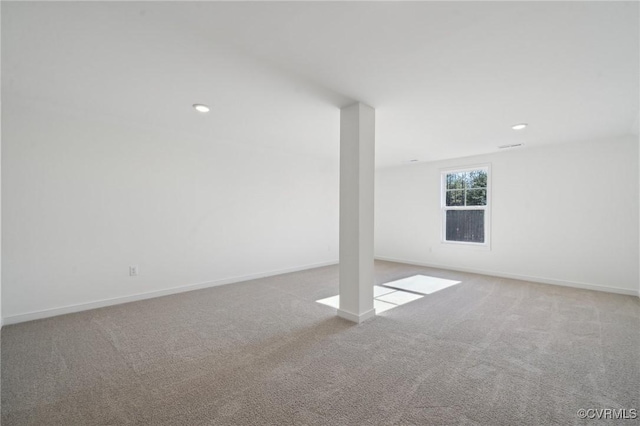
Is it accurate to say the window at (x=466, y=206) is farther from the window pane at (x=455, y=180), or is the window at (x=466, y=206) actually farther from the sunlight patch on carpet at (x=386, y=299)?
the sunlight patch on carpet at (x=386, y=299)

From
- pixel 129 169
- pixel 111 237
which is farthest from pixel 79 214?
pixel 129 169

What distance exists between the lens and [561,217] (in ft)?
15.1

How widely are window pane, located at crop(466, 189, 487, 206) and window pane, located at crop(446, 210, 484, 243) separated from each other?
0.54 ft

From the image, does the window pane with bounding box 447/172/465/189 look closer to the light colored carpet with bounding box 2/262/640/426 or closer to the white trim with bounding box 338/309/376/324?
the light colored carpet with bounding box 2/262/640/426

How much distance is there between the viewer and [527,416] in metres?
1.62

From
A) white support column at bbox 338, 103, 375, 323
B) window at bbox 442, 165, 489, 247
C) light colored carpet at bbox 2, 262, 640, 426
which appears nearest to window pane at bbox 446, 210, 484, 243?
window at bbox 442, 165, 489, 247

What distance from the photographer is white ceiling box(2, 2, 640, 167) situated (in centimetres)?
170

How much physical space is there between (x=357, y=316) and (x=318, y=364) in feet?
2.94

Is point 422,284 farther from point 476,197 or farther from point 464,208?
point 476,197

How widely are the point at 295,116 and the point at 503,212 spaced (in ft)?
14.2

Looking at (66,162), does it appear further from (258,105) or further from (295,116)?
(295,116)

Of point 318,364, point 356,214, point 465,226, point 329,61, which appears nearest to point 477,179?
point 465,226

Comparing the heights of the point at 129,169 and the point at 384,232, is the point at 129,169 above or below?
above

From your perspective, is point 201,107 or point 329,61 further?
point 201,107
